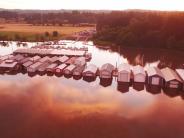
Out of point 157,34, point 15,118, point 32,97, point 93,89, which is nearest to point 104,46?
point 157,34

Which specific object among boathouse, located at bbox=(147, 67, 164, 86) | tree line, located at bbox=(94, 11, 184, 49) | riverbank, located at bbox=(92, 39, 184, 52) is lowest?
boathouse, located at bbox=(147, 67, 164, 86)

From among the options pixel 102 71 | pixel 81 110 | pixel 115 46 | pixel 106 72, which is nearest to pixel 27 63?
pixel 102 71

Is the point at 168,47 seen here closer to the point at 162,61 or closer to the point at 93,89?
the point at 162,61

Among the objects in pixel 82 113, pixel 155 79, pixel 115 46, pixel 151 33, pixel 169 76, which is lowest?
pixel 82 113

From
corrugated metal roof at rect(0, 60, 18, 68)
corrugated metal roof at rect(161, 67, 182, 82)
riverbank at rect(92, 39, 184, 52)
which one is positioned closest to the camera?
corrugated metal roof at rect(161, 67, 182, 82)

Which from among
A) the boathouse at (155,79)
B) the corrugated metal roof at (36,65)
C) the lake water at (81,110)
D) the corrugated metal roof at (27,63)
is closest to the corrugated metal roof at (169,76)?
the boathouse at (155,79)

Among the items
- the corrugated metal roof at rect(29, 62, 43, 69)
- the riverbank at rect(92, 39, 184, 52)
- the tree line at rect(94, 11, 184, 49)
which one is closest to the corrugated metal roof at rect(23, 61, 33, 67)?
the corrugated metal roof at rect(29, 62, 43, 69)

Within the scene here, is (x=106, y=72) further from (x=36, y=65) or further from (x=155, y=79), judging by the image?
(x=36, y=65)

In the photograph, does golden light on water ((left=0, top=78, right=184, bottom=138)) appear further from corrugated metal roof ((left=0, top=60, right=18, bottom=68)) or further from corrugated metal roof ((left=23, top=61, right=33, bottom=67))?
corrugated metal roof ((left=23, top=61, right=33, bottom=67))

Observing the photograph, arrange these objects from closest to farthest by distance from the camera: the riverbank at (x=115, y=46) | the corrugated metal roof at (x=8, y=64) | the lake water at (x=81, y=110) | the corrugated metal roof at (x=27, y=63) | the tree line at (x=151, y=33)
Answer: the lake water at (x=81, y=110) → the corrugated metal roof at (x=8, y=64) → the corrugated metal roof at (x=27, y=63) → the riverbank at (x=115, y=46) → the tree line at (x=151, y=33)

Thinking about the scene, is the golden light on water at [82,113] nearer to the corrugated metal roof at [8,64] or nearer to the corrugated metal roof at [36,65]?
the corrugated metal roof at [36,65]
